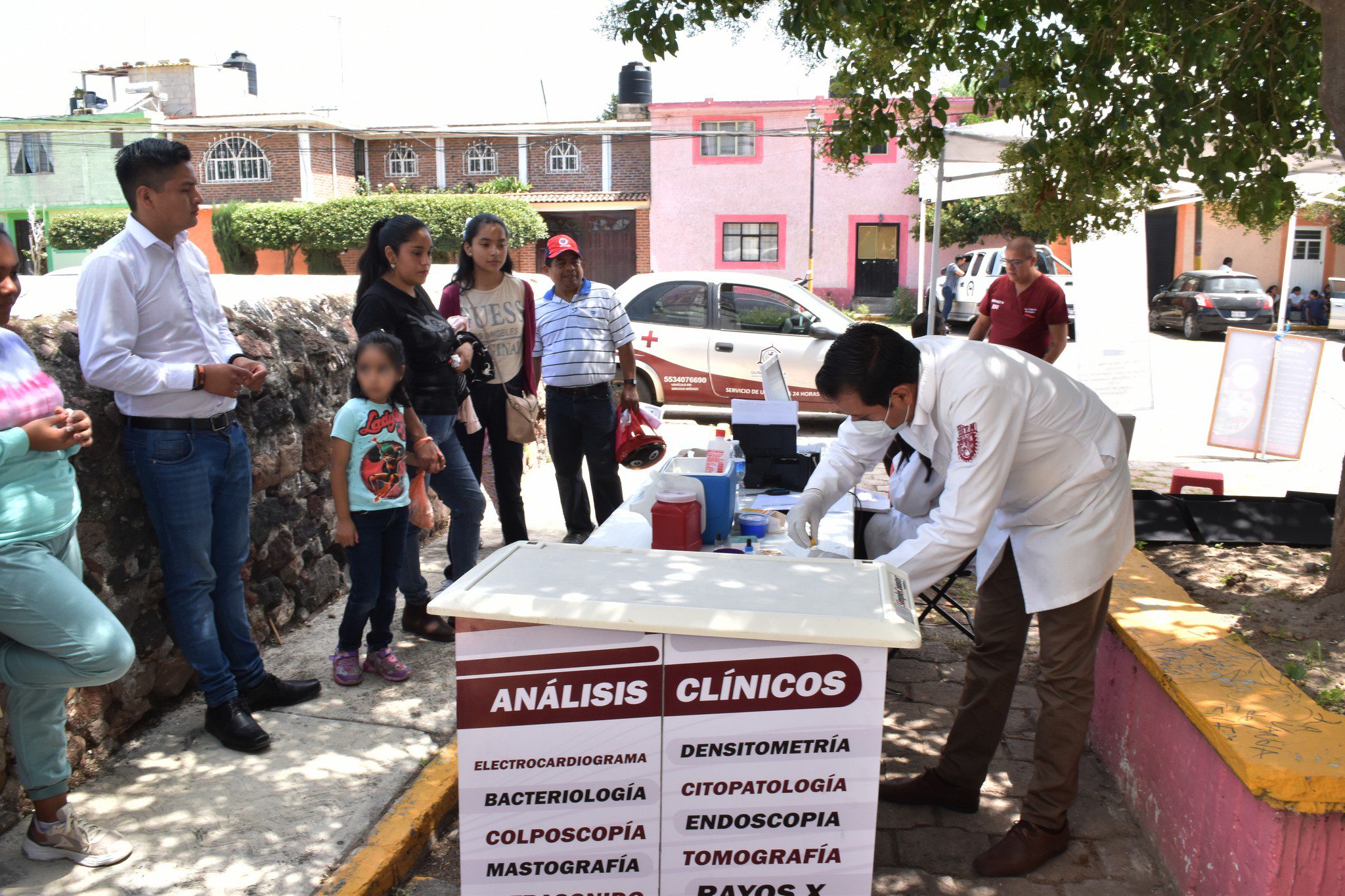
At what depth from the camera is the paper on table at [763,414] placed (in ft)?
14.2

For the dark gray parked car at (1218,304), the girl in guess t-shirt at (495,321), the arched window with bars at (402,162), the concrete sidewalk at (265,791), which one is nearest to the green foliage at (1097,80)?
the girl in guess t-shirt at (495,321)

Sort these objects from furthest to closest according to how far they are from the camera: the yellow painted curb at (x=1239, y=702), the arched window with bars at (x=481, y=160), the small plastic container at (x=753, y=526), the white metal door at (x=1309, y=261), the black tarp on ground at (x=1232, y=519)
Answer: the arched window with bars at (x=481, y=160) < the white metal door at (x=1309, y=261) < the black tarp on ground at (x=1232, y=519) < the small plastic container at (x=753, y=526) < the yellow painted curb at (x=1239, y=702)

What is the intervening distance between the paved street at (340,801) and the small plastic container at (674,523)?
45.0 inches

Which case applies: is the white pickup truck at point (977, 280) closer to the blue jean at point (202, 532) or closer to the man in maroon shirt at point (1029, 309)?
the man in maroon shirt at point (1029, 309)

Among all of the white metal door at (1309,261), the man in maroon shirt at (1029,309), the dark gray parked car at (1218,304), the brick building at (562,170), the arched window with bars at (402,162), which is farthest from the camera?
the arched window with bars at (402,162)

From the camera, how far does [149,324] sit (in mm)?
3271

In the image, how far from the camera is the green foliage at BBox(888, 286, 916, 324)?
87.9 feet

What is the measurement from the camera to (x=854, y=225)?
2841 centimetres

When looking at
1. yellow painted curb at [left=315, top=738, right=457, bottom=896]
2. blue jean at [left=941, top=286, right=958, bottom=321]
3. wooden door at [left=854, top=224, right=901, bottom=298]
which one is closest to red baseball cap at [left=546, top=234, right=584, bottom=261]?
yellow painted curb at [left=315, top=738, right=457, bottom=896]

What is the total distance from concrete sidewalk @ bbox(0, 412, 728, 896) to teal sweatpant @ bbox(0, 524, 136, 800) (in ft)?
0.96

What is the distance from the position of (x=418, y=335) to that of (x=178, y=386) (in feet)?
4.06

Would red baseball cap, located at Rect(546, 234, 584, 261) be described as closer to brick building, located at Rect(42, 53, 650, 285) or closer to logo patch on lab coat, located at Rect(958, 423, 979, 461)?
logo patch on lab coat, located at Rect(958, 423, 979, 461)

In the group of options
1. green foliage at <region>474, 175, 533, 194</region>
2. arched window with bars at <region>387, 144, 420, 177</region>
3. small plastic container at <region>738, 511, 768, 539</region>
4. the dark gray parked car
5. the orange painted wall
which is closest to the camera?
small plastic container at <region>738, 511, 768, 539</region>

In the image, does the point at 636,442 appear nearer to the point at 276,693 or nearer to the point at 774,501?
the point at 774,501
